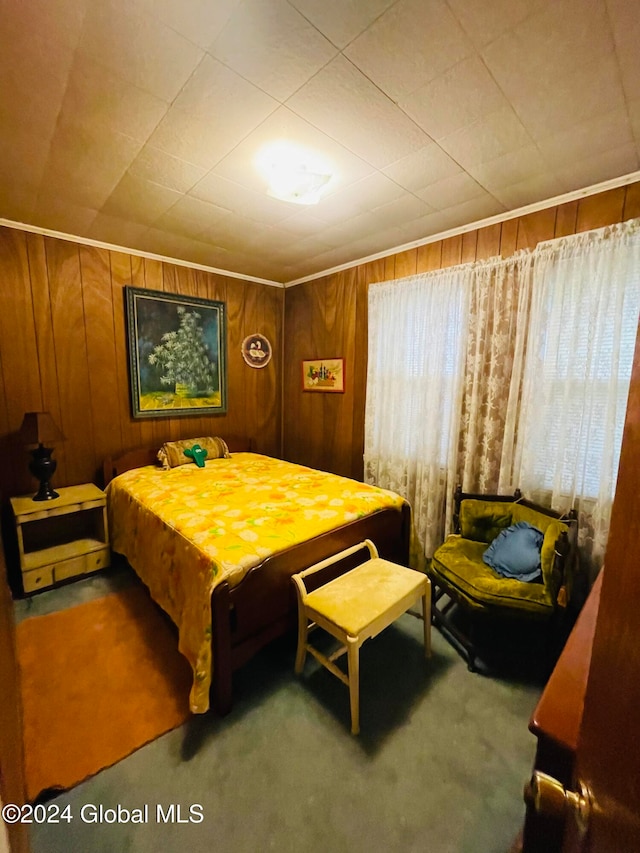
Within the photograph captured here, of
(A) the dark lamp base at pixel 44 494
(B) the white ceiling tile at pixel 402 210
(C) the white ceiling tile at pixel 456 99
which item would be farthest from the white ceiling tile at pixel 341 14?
(A) the dark lamp base at pixel 44 494

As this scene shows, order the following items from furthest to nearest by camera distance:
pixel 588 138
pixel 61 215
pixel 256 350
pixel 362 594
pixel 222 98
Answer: pixel 256 350 < pixel 61 215 < pixel 362 594 < pixel 588 138 < pixel 222 98

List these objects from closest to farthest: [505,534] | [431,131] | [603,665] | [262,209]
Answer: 1. [603,665]
2. [431,131]
3. [505,534]
4. [262,209]

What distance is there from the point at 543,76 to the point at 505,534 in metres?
2.14

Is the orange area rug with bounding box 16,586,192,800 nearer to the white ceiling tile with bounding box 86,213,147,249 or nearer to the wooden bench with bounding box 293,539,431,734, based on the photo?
the wooden bench with bounding box 293,539,431,734

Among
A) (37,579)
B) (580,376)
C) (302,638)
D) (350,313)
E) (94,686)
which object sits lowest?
(94,686)

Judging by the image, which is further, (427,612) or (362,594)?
(427,612)

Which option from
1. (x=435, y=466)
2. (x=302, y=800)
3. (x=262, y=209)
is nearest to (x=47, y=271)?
(x=262, y=209)

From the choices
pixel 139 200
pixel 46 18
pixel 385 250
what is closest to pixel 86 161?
pixel 139 200

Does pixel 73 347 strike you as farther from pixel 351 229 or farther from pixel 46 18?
pixel 351 229

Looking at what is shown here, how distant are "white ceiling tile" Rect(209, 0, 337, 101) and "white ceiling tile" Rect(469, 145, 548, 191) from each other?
3.36ft

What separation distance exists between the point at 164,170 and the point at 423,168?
139cm

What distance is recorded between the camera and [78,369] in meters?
2.89

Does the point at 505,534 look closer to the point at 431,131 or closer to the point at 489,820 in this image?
the point at 489,820

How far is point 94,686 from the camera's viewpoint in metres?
1.73
